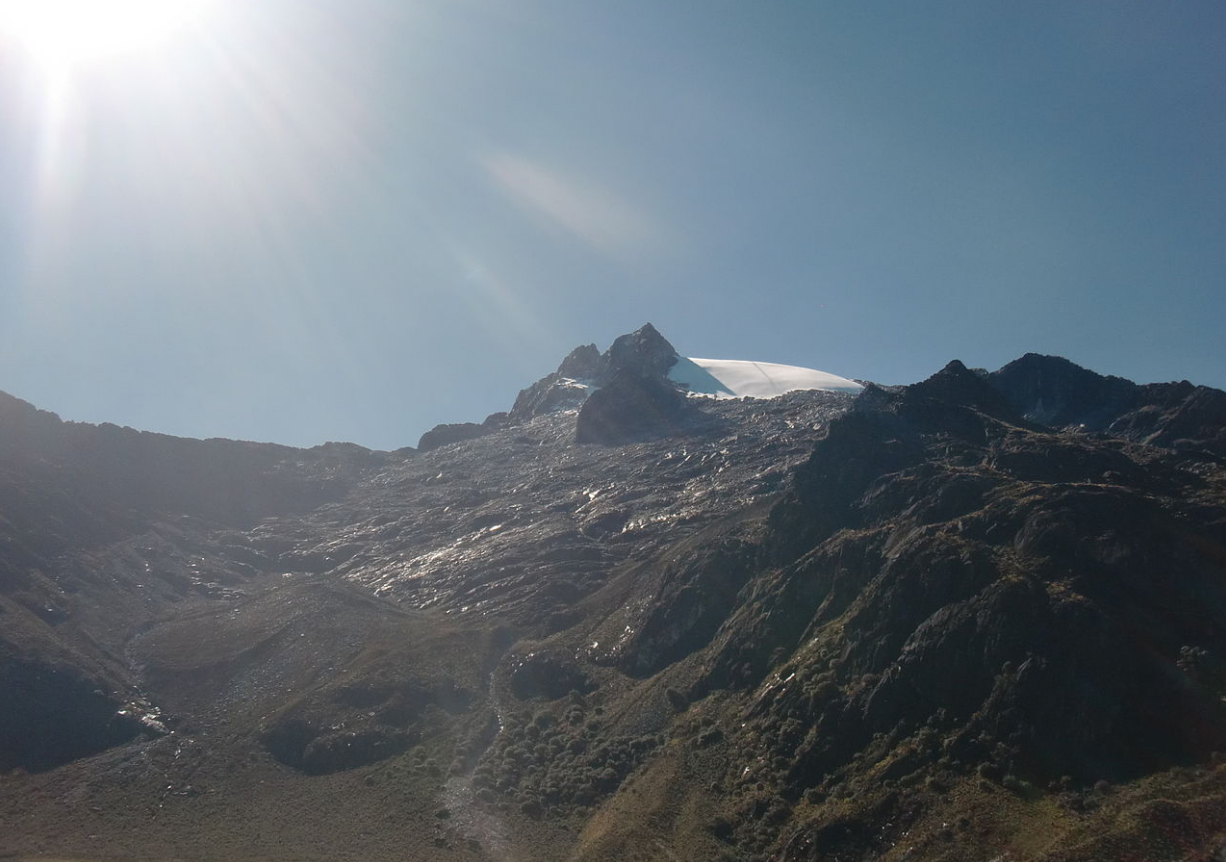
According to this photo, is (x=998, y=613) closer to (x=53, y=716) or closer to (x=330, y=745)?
(x=330, y=745)

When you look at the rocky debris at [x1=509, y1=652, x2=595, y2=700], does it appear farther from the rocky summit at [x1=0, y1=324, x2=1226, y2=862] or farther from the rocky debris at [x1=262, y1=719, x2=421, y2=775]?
the rocky debris at [x1=262, y1=719, x2=421, y2=775]

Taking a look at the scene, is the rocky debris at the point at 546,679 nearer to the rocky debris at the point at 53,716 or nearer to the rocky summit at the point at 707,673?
the rocky summit at the point at 707,673

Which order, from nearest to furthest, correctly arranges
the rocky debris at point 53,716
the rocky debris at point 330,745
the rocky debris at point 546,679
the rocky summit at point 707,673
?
the rocky summit at point 707,673
the rocky debris at point 330,745
the rocky debris at point 53,716
the rocky debris at point 546,679

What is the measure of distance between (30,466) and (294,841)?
12119 centimetres

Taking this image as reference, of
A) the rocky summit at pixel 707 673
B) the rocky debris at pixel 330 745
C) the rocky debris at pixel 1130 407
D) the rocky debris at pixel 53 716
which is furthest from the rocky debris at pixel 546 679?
the rocky debris at pixel 1130 407

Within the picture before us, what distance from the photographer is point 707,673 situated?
99688mm

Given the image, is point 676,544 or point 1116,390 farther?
point 1116,390

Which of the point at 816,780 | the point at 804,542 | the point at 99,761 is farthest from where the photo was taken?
the point at 804,542

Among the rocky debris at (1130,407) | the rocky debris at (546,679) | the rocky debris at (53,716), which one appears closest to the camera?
the rocky debris at (53,716)

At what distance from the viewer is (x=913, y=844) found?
61.2 m

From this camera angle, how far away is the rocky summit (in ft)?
218

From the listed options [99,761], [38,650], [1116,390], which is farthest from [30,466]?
[1116,390]

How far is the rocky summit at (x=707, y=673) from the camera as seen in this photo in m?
66.4

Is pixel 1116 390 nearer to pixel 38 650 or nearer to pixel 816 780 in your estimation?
pixel 816 780
